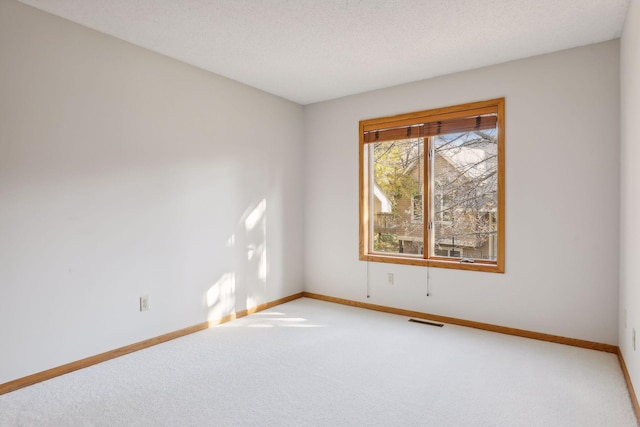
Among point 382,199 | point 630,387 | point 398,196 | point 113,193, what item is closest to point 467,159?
point 398,196

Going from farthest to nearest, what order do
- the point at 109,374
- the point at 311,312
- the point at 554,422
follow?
the point at 311,312
the point at 109,374
the point at 554,422

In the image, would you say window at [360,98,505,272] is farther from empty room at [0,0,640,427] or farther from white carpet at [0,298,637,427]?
white carpet at [0,298,637,427]

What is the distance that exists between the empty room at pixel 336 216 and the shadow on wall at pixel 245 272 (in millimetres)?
27

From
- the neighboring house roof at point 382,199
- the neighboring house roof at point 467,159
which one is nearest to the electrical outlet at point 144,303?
the neighboring house roof at point 382,199

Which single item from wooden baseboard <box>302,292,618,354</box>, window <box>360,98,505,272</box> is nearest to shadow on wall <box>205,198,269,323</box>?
wooden baseboard <box>302,292,618,354</box>

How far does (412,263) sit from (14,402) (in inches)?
132

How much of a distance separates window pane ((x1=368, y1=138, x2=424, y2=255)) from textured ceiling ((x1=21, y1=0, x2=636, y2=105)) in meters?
0.89

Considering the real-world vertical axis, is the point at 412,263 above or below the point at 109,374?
above

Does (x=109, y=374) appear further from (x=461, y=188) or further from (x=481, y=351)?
(x=461, y=188)

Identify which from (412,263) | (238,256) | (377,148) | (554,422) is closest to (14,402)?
(238,256)

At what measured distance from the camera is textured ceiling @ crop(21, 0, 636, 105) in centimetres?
248

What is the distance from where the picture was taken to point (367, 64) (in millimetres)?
3475

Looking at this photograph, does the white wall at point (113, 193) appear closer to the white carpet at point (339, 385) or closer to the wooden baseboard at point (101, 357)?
the wooden baseboard at point (101, 357)

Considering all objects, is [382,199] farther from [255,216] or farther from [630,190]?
[630,190]
